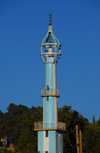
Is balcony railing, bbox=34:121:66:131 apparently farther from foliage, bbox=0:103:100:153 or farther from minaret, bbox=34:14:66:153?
foliage, bbox=0:103:100:153

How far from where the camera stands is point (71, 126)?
103m

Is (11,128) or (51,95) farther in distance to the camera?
(11,128)

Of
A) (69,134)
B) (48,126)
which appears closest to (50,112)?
(48,126)

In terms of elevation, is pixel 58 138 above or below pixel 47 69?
below

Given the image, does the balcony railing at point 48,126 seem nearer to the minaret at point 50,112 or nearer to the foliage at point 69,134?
the minaret at point 50,112

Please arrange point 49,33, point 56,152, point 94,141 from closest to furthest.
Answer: point 56,152
point 49,33
point 94,141

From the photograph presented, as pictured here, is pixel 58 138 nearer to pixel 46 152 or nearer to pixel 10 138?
pixel 46 152

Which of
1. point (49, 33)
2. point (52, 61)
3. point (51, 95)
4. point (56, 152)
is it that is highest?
point (49, 33)

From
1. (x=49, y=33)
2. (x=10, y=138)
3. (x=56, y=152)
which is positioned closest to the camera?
(x=56, y=152)

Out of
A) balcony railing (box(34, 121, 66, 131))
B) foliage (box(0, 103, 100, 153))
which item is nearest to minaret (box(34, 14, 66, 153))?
balcony railing (box(34, 121, 66, 131))

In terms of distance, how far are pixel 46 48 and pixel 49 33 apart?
2.50 metres

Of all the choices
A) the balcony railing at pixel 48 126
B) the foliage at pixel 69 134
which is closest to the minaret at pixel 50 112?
the balcony railing at pixel 48 126

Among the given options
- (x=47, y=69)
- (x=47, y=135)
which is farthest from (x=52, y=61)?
(x=47, y=135)

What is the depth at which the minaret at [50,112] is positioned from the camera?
7406cm
